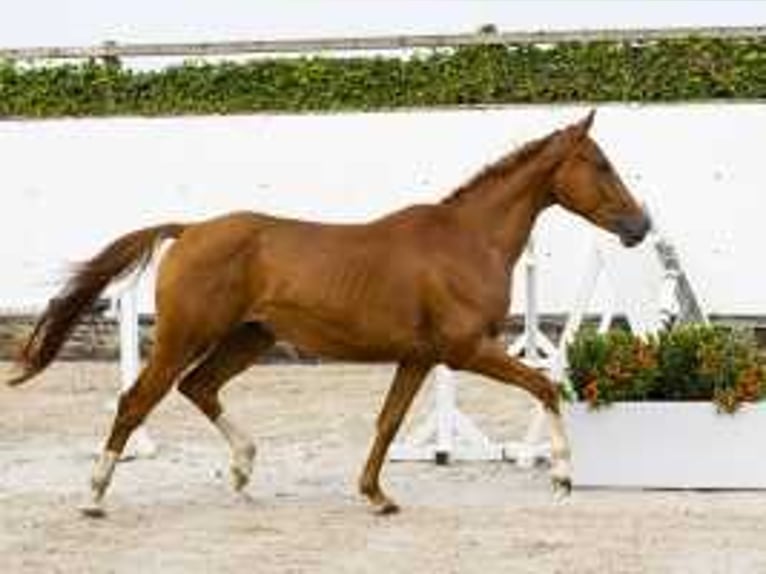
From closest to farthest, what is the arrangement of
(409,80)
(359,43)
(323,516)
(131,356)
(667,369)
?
(323,516) < (667,369) < (131,356) < (409,80) < (359,43)

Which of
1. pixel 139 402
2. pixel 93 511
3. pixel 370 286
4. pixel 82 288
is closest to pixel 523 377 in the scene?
pixel 370 286

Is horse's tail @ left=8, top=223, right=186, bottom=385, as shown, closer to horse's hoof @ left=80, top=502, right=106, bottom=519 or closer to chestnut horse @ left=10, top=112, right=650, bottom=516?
chestnut horse @ left=10, top=112, right=650, bottom=516

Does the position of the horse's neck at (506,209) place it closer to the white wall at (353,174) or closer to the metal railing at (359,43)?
the white wall at (353,174)

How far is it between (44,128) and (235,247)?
7.91m

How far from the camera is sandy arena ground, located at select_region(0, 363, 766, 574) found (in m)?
7.53

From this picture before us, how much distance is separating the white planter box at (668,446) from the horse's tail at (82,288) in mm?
1983

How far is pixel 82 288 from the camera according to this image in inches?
361

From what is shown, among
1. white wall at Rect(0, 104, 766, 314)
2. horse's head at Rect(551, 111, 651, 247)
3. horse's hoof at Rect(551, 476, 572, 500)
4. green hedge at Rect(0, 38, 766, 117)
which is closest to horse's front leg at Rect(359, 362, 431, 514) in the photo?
horse's hoof at Rect(551, 476, 572, 500)

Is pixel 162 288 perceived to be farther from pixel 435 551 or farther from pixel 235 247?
pixel 435 551

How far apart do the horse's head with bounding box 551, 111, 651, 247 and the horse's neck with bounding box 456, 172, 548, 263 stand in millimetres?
107

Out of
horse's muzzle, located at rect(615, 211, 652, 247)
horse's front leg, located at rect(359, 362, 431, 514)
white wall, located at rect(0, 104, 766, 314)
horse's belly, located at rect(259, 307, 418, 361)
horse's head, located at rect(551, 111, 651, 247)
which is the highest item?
horse's head, located at rect(551, 111, 651, 247)

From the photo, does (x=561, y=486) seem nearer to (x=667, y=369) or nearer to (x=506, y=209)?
(x=667, y=369)

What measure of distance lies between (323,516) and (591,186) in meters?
1.86

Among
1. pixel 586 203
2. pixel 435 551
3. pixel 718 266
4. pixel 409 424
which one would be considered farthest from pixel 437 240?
pixel 718 266
